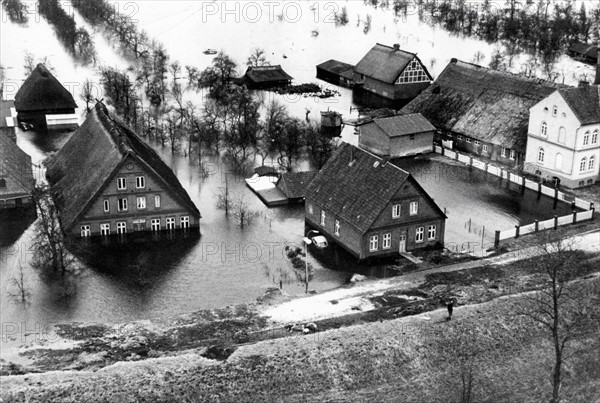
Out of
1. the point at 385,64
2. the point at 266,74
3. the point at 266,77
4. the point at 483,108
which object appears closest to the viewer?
the point at 483,108

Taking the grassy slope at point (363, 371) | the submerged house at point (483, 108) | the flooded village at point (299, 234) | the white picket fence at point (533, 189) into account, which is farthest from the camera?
the submerged house at point (483, 108)

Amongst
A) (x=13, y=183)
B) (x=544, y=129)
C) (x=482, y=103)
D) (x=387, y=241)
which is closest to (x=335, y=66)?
(x=482, y=103)

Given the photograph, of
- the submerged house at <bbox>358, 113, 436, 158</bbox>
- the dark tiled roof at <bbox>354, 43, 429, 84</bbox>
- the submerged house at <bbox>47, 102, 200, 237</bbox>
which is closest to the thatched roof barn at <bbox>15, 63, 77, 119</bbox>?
the submerged house at <bbox>47, 102, 200, 237</bbox>

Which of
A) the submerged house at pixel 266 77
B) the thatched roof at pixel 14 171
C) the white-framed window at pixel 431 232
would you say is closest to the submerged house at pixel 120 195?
the thatched roof at pixel 14 171

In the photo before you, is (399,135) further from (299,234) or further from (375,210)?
(375,210)

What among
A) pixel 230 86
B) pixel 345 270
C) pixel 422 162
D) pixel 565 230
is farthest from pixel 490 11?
pixel 345 270

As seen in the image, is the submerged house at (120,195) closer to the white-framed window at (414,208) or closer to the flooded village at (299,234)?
the flooded village at (299,234)

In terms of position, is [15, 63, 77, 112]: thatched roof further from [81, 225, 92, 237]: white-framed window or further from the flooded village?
[81, 225, 92, 237]: white-framed window
